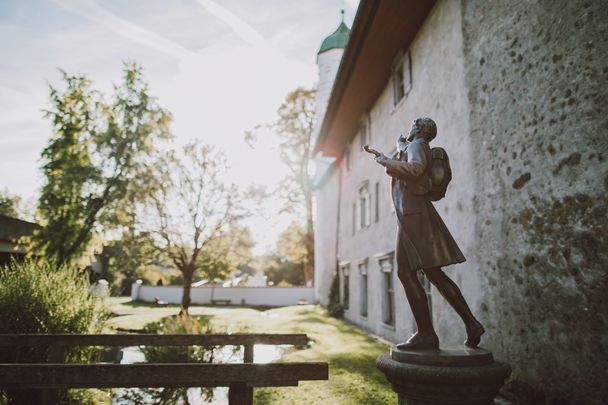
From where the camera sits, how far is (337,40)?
2722 cm

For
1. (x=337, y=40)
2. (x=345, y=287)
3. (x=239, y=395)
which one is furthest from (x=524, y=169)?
(x=337, y=40)

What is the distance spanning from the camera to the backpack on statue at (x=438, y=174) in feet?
11.7

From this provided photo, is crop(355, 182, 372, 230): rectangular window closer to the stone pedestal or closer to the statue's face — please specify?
the statue's face

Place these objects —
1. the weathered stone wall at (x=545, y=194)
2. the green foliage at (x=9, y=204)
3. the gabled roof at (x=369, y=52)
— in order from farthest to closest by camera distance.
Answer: the green foliage at (x=9, y=204) → the gabled roof at (x=369, y=52) → the weathered stone wall at (x=545, y=194)

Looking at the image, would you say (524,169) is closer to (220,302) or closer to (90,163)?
(90,163)

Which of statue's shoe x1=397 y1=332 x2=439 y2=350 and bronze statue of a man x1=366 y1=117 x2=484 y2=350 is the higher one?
bronze statue of a man x1=366 y1=117 x2=484 y2=350

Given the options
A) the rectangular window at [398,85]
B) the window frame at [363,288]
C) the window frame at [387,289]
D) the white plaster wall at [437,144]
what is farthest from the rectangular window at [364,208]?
the rectangular window at [398,85]

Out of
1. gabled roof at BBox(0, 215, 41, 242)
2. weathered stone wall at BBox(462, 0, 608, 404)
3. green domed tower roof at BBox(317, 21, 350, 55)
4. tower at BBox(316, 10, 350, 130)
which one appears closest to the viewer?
weathered stone wall at BBox(462, 0, 608, 404)

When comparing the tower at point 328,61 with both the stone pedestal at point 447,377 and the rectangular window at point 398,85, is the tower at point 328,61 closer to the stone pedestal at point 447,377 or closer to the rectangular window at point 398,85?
the rectangular window at point 398,85

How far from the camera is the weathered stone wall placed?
4.09 meters

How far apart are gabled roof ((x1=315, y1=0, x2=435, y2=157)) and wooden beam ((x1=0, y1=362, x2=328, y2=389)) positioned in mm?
8415

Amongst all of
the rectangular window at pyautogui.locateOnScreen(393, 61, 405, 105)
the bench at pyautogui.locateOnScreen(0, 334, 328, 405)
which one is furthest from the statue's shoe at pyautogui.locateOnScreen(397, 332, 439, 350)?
the rectangular window at pyautogui.locateOnScreen(393, 61, 405, 105)

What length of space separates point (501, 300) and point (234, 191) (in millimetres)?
17388

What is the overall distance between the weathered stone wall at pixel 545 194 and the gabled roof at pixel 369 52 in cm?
305
